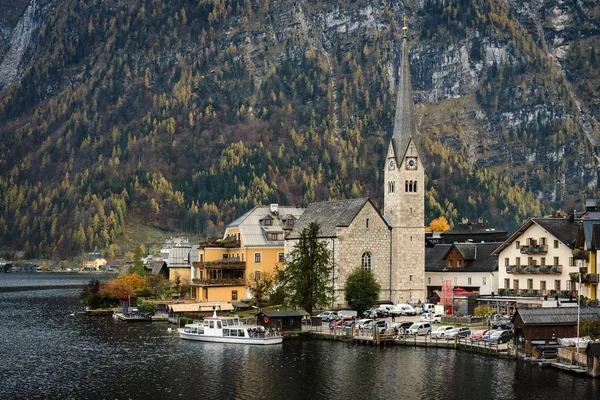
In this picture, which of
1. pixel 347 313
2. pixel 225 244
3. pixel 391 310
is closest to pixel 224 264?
pixel 225 244

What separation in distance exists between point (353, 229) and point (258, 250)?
17425 millimetres

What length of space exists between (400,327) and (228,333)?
18.6 metres

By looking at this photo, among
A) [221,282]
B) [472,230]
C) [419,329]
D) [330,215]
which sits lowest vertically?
[419,329]

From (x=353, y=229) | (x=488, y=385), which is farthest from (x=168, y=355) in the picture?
(x=353, y=229)

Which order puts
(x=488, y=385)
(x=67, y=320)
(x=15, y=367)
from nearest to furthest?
(x=488, y=385) → (x=15, y=367) → (x=67, y=320)

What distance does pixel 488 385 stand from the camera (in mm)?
76812

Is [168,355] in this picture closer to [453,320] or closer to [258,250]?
[453,320]

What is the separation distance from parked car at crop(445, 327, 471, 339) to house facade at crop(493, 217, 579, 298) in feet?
56.1

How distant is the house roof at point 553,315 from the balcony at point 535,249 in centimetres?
2469

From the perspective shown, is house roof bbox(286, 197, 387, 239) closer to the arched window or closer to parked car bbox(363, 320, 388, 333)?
the arched window

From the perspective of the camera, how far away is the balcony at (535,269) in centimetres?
11438

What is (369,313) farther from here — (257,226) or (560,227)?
(257,226)

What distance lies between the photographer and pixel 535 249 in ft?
386

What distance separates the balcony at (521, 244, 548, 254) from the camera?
116500 mm
